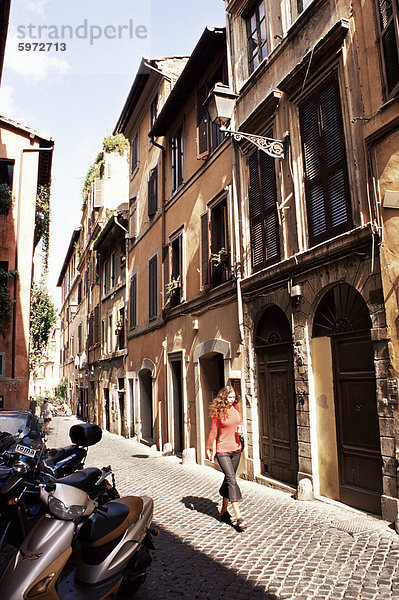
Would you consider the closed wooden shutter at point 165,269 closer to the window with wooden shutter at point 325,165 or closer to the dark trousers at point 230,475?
the window with wooden shutter at point 325,165

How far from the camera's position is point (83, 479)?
166 inches

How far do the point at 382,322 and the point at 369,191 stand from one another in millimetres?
1654

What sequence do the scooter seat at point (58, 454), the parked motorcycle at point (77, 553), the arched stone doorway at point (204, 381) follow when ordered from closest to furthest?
the parked motorcycle at point (77, 553) < the scooter seat at point (58, 454) < the arched stone doorway at point (204, 381)

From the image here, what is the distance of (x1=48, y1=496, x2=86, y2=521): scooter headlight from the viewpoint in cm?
342

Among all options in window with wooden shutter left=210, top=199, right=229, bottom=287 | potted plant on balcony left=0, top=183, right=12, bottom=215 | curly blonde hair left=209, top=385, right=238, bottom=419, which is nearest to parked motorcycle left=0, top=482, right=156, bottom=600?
curly blonde hair left=209, top=385, right=238, bottom=419

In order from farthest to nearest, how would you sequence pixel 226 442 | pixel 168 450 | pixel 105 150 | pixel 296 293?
pixel 105 150 → pixel 168 450 → pixel 296 293 → pixel 226 442

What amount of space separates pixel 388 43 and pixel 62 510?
6289 mm

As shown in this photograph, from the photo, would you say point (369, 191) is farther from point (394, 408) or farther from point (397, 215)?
point (394, 408)

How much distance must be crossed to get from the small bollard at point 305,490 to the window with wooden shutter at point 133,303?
1182 cm

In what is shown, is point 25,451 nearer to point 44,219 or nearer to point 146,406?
point 146,406

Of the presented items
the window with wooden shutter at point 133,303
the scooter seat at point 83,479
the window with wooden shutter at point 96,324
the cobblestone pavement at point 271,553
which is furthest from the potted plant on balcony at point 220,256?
the window with wooden shutter at point 96,324

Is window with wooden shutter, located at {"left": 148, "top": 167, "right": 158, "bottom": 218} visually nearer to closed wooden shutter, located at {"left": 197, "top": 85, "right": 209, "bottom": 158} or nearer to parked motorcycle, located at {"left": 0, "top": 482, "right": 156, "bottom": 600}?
closed wooden shutter, located at {"left": 197, "top": 85, "right": 209, "bottom": 158}

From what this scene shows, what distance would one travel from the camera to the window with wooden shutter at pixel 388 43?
6137mm

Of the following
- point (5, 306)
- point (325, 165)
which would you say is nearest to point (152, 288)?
point (5, 306)
